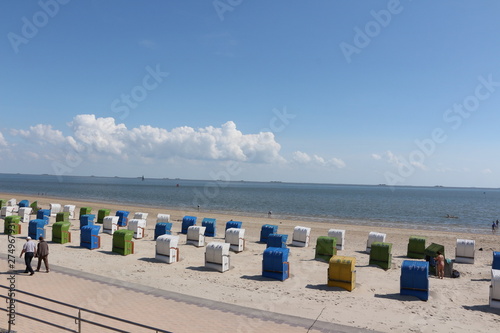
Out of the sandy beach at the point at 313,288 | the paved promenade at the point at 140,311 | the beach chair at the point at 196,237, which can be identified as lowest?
the sandy beach at the point at 313,288

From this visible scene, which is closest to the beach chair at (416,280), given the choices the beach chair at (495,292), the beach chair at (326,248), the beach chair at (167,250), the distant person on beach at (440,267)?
the beach chair at (495,292)

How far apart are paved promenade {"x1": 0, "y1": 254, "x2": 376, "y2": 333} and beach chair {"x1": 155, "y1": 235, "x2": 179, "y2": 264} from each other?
4233 mm

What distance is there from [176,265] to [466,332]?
1259 cm

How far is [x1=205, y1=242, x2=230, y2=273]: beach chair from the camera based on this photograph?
17250 mm

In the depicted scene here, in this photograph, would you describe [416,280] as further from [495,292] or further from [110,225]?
[110,225]

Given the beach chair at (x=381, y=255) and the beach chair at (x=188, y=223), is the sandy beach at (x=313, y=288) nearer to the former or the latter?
the beach chair at (x=381, y=255)

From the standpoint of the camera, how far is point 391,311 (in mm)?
12602

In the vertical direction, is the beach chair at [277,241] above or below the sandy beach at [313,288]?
above

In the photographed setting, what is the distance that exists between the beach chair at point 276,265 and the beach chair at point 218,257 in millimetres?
2043

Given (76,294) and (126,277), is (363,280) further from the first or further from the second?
(76,294)

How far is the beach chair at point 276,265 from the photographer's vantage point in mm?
16062

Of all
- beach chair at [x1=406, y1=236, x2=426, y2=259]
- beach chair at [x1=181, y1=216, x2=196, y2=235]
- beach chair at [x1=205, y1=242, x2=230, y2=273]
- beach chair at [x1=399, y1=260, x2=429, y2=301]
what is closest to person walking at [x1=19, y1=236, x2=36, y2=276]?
beach chair at [x1=205, y1=242, x2=230, y2=273]

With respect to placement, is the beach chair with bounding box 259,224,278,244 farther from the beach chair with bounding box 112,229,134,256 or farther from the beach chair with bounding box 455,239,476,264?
the beach chair with bounding box 455,239,476,264

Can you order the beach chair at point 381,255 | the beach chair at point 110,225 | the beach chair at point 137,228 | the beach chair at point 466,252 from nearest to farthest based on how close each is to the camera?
1. the beach chair at point 381,255
2. the beach chair at point 466,252
3. the beach chair at point 137,228
4. the beach chair at point 110,225
